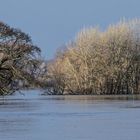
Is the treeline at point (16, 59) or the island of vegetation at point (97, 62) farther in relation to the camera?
the island of vegetation at point (97, 62)

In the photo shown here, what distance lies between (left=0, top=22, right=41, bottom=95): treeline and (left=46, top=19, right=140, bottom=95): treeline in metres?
44.9

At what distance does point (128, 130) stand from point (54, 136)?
3432 mm

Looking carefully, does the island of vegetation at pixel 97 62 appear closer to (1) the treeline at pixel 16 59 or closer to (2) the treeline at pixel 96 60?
(2) the treeline at pixel 96 60

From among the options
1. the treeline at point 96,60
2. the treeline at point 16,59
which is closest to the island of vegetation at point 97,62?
the treeline at point 96,60

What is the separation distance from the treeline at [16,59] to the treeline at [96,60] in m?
44.9

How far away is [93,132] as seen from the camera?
940 inches

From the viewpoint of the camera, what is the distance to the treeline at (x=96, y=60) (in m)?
106

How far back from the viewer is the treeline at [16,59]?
59125 mm

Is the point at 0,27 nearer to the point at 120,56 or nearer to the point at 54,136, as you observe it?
the point at 54,136

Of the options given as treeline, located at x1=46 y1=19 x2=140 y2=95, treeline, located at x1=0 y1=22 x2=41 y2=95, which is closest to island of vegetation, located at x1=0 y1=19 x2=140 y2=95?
treeline, located at x1=46 y1=19 x2=140 y2=95

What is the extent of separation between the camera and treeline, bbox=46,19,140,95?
10612 centimetres

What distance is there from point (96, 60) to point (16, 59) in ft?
160

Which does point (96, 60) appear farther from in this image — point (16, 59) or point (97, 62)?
point (16, 59)

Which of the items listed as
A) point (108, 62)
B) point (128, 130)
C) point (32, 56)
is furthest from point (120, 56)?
point (128, 130)
